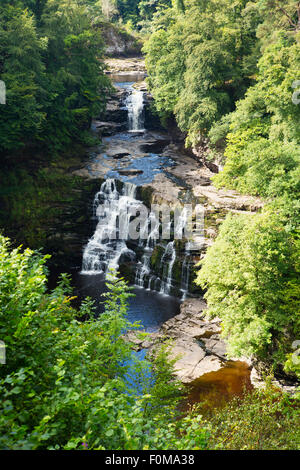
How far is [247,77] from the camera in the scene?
27219mm

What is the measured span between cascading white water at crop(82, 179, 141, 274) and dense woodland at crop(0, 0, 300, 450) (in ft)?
10.5

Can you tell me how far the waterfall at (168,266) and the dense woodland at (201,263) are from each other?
2599mm

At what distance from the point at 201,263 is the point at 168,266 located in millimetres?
5237

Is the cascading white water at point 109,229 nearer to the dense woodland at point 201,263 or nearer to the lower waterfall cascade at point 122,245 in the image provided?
the lower waterfall cascade at point 122,245

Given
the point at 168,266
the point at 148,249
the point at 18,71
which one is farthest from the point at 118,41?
the point at 168,266

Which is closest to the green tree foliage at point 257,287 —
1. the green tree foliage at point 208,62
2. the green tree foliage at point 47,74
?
the green tree foliage at point 208,62

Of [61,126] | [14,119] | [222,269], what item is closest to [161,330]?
[222,269]

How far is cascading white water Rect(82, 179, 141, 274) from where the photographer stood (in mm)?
24688

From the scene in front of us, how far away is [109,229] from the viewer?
25547 mm

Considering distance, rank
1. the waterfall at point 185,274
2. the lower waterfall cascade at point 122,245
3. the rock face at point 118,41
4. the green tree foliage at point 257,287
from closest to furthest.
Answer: the green tree foliage at point 257,287 < the waterfall at point 185,274 < the lower waterfall cascade at point 122,245 < the rock face at point 118,41

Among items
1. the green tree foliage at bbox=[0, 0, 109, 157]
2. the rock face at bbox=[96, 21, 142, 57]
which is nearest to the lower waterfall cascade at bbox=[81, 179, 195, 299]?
the green tree foliage at bbox=[0, 0, 109, 157]

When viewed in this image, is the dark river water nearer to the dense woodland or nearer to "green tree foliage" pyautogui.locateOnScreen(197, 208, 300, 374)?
the dense woodland

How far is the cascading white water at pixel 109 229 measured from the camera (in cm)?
2469
